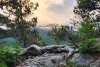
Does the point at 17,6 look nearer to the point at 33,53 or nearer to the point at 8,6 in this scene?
the point at 8,6

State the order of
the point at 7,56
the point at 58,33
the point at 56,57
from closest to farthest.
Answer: the point at 7,56 < the point at 56,57 < the point at 58,33

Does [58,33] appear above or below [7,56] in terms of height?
above

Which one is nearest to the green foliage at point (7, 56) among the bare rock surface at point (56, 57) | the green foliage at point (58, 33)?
the bare rock surface at point (56, 57)

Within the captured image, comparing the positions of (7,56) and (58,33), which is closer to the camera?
(7,56)

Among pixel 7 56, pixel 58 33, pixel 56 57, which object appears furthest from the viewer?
pixel 58 33

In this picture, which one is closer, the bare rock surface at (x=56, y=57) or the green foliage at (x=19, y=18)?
the bare rock surface at (x=56, y=57)

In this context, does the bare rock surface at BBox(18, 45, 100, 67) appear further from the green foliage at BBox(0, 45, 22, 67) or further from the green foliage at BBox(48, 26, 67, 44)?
the green foliage at BBox(48, 26, 67, 44)

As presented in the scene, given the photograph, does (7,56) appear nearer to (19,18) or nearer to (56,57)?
(56,57)

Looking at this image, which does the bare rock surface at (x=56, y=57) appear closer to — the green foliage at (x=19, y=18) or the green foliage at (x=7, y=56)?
the green foliage at (x=7, y=56)

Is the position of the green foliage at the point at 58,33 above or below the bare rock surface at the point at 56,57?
→ above

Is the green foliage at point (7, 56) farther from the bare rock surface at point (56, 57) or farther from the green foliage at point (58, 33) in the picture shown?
the green foliage at point (58, 33)

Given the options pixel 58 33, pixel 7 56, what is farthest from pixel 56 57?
pixel 58 33

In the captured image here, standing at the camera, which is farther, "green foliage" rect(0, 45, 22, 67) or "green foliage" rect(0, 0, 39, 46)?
"green foliage" rect(0, 0, 39, 46)

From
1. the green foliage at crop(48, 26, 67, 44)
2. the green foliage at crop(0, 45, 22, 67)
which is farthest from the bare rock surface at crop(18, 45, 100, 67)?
the green foliage at crop(48, 26, 67, 44)
